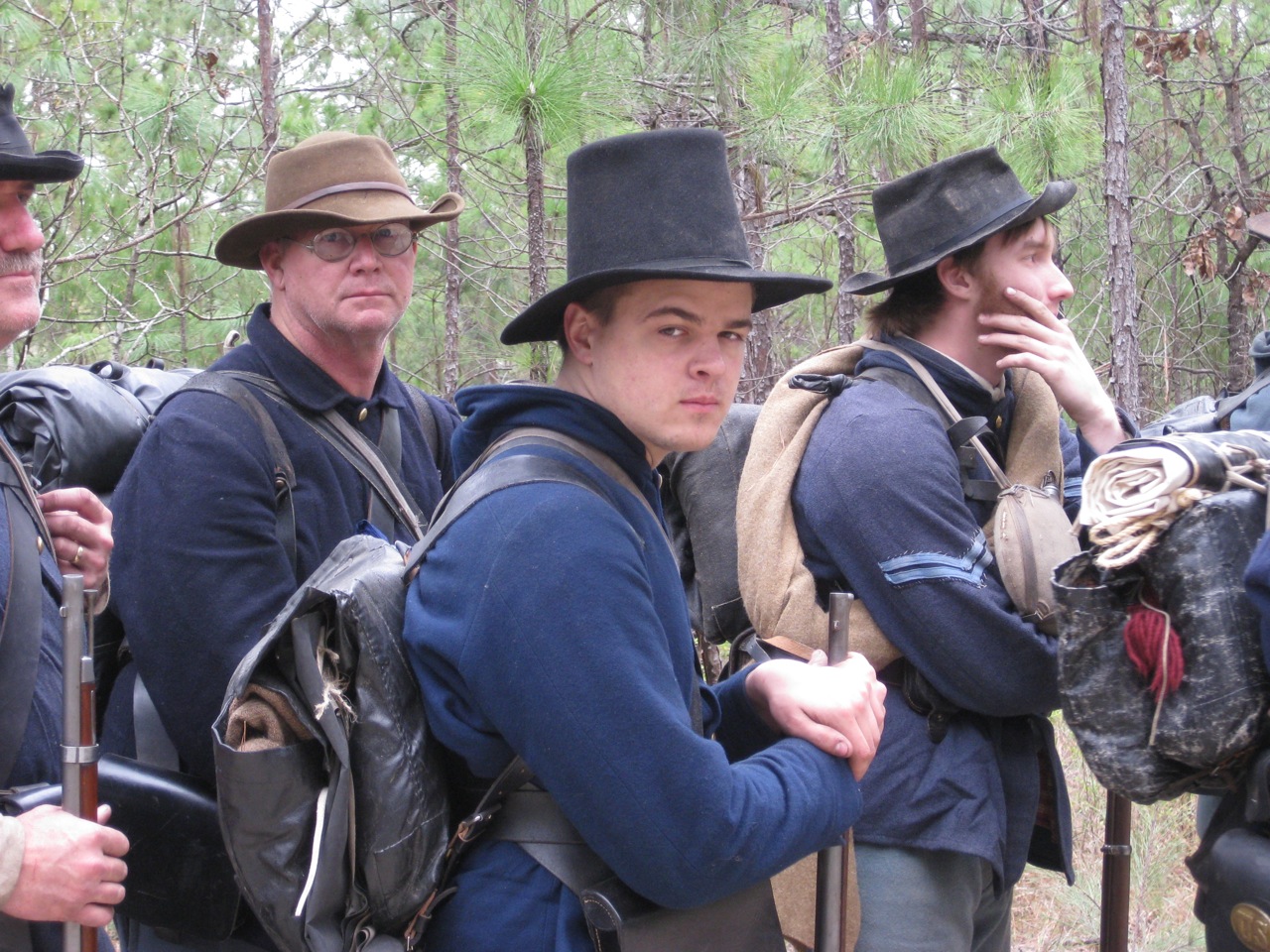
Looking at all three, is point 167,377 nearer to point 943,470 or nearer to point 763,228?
point 943,470

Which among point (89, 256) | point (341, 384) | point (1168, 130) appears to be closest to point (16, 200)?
point (341, 384)

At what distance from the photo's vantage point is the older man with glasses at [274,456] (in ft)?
8.53

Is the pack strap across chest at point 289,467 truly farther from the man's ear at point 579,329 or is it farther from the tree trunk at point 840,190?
the tree trunk at point 840,190

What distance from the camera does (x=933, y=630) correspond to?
2.46m

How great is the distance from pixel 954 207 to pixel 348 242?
61.6 inches

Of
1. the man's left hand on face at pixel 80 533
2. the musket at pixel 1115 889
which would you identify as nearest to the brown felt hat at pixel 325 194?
the man's left hand on face at pixel 80 533

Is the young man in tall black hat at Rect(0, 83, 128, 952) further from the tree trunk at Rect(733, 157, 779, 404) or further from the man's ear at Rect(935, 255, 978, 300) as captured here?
the tree trunk at Rect(733, 157, 779, 404)

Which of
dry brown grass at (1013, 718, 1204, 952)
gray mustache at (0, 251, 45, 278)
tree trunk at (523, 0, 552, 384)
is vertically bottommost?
dry brown grass at (1013, 718, 1204, 952)

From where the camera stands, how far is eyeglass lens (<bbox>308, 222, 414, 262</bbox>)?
10.7 ft

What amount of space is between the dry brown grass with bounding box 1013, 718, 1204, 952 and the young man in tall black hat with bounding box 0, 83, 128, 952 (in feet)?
11.8

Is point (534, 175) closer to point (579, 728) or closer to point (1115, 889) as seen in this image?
point (1115, 889)

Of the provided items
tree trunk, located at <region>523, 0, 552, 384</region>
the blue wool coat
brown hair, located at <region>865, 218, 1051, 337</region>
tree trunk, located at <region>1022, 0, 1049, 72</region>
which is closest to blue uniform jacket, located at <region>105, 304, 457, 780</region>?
the blue wool coat

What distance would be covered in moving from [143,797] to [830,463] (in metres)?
1.52

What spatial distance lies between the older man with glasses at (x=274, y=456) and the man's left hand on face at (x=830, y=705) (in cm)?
98
